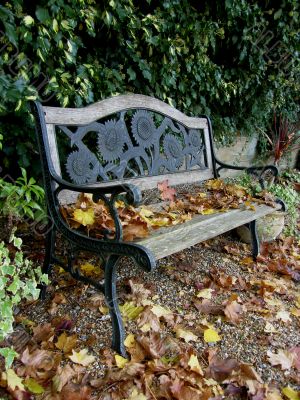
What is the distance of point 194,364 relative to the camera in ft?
4.97

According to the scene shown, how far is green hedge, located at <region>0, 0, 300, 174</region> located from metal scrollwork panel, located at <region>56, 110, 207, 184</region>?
32cm

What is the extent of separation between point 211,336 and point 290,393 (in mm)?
427

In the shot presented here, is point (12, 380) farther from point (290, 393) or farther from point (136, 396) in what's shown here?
point (290, 393)

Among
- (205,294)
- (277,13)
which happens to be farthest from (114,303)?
(277,13)

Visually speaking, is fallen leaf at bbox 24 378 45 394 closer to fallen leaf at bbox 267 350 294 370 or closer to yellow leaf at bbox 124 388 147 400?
yellow leaf at bbox 124 388 147 400

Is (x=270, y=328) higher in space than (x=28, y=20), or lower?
lower

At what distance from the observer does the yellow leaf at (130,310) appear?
6.13 feet

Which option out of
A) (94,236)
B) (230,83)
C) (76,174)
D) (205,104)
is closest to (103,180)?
(76,174)

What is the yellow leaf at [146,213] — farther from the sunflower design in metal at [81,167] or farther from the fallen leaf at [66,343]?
the fallen leaf at [66,343]

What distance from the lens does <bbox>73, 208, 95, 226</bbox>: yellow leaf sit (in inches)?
68.0

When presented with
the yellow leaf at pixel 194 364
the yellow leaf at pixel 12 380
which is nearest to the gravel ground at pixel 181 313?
the yellow leaf at pixel 194 364

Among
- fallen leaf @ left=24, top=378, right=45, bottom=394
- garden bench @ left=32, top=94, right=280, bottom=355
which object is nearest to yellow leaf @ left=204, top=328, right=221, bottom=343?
garden bench @ left=32, top=94, right=280, bottom=355

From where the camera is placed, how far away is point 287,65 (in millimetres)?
4723

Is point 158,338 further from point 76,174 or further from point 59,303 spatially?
point 76,174
